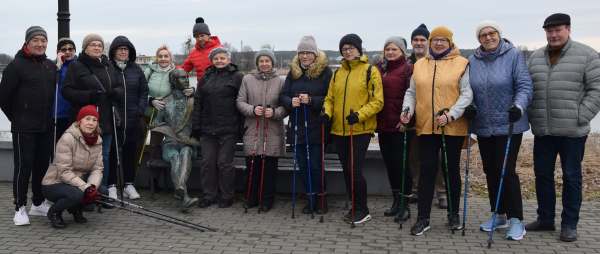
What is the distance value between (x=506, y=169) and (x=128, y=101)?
4136 mm

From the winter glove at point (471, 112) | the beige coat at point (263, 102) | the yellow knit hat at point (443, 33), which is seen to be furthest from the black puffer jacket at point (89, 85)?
the winter glove at point (471, 112)

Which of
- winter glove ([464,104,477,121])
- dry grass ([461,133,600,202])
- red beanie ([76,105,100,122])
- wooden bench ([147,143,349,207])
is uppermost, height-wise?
winter glove ([464,104,477,121])

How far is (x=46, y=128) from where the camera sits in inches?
210

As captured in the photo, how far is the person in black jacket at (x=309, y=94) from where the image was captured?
213 inches

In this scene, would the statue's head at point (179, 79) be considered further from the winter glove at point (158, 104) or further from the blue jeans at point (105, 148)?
the blue jeans at point (105, 148)

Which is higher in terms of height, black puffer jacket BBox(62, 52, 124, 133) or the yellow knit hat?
the yellow knit hat

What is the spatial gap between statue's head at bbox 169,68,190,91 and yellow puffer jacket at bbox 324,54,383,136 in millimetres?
1962

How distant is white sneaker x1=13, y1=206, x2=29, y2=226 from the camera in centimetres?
511

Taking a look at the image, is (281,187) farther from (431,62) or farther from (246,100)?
(431,62)

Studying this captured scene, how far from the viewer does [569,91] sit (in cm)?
450

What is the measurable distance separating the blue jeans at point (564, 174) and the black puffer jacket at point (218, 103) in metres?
3.08

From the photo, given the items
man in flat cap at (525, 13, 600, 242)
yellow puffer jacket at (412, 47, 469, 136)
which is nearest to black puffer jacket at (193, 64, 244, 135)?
yellow puffer jacket at (412, 47, 469, 136)

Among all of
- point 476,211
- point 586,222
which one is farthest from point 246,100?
point 586,222

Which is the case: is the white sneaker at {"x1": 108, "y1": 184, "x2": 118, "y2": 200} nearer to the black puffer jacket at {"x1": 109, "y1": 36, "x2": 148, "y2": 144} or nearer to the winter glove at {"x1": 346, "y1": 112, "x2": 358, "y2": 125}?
the black puffer jacket at {"x1": 109, "y1": 36, "x2": 148, "y2": 144}
